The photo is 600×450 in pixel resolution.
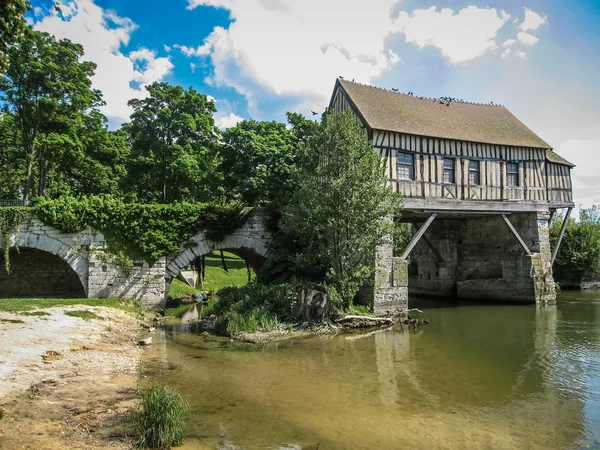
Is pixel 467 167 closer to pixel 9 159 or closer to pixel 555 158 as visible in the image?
pixel 555 158

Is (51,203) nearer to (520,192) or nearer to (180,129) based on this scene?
(180,129)

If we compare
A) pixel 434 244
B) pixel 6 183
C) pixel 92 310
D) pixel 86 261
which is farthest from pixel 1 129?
pixel 434 244

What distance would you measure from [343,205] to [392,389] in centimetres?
598

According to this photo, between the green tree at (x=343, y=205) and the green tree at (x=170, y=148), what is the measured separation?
7986 millimetres

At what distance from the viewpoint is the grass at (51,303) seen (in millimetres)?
9305

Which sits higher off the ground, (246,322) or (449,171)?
(449,171)

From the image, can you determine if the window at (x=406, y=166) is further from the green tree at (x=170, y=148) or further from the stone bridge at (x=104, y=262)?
the green tree at (x=170, y=148)

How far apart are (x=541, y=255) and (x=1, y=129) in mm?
24177

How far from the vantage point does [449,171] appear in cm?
1495

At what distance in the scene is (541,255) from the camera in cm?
1577

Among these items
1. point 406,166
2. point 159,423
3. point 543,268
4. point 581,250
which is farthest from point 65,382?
point 581,250

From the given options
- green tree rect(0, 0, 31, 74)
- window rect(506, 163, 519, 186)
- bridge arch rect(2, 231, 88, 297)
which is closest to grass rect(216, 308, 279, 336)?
bridge arch rect(2, 231, 88, 297)

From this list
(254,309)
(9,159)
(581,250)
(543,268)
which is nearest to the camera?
(254,309)

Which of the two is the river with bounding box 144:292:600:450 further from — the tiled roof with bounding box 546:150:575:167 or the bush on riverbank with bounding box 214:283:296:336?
the tiled roof with bounding box 546:150:575:167
